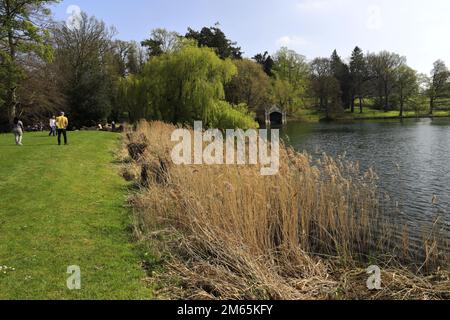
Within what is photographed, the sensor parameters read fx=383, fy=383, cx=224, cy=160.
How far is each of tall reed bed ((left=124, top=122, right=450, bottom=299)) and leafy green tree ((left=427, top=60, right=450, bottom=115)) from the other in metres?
73.7

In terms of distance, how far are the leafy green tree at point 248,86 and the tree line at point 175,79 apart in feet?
0.51

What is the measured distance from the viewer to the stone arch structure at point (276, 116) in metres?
66.4

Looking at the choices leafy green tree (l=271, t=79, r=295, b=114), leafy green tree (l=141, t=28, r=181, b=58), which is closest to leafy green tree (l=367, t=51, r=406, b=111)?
leafy green tree (l=271, t=79, r=295, b=114)

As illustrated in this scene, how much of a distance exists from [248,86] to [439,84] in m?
41.4

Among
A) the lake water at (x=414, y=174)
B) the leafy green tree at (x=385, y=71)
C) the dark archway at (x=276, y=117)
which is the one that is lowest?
the lake water at (x=414, y=174)

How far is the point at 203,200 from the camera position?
7.56 meters

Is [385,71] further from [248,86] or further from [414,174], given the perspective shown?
[414,174]

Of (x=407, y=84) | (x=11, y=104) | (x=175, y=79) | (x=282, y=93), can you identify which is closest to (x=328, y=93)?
(x=407, y=84)

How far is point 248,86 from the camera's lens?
54.7 m

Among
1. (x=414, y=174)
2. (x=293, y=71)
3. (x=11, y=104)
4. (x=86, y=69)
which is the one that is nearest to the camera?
(x=414, y=174)

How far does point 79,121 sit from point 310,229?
37.1 m

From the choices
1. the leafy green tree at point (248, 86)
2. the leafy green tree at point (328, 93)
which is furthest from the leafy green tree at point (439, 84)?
the leafy green tree at point (248, 86)

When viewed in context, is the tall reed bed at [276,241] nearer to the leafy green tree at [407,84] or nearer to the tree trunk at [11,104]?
the tree trunk at [11,104]
